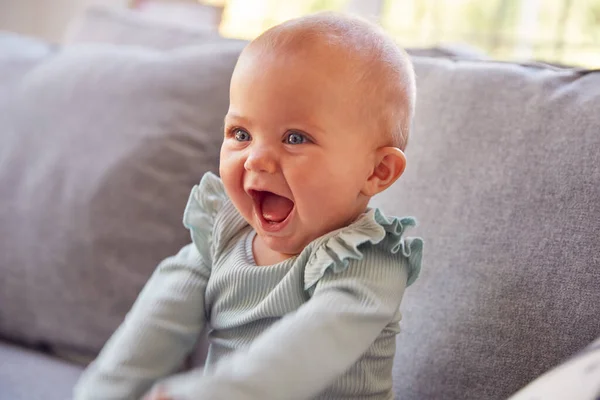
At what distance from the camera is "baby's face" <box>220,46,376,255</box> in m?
0.86

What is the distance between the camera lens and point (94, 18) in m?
1.84

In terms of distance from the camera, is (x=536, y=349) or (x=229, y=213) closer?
(x=536, y=349)

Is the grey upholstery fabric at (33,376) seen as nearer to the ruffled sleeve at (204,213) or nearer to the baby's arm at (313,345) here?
the ruffled sleeve at (204,213)

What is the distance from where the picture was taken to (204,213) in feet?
3.47

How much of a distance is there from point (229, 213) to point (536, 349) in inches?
16.8

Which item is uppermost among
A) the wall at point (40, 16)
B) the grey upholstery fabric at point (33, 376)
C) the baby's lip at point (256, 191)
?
the baby's lip at point (256, 191)

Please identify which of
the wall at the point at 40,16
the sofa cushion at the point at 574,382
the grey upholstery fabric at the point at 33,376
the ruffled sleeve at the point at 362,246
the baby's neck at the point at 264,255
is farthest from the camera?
the wall at the point at 40,16

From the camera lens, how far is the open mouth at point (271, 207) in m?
0.91

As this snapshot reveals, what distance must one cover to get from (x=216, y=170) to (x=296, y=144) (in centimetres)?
55

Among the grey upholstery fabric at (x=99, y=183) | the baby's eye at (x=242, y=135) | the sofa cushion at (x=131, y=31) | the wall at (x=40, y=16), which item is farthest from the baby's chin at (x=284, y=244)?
the wall at (x=40, y=16)

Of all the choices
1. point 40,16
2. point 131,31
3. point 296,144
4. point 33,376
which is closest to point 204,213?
point 296,144

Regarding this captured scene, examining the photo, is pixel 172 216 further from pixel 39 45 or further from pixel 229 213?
pixel 39 45

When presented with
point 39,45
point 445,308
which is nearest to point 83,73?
point 39,45

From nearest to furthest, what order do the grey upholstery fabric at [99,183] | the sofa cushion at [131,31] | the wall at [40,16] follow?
the grey upholstery fabric at [99,183] → the sofa cushion at [131,31] → the wall at [40,16]
